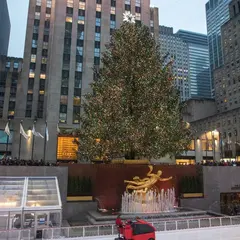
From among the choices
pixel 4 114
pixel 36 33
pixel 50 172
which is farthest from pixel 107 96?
pixel 4 114

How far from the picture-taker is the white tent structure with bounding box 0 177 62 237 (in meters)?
15.2

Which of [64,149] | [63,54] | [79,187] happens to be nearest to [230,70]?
[63,54]

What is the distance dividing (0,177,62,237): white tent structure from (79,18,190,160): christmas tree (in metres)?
8.06

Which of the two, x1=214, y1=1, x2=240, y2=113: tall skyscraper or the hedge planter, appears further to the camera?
x1=214, y1=1, x2=240, y2=113: tall skyscraper

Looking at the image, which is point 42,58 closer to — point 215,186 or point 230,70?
point 215,186

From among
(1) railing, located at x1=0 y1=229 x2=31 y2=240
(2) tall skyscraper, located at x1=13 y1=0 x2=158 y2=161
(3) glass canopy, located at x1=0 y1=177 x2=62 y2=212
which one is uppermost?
(2) tall skyscraper, located at x1=13 y1=0 x2=158 y2=161

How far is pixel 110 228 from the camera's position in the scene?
14750 millimetres

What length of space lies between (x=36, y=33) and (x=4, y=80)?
3877cm

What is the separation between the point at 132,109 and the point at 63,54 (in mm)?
31364

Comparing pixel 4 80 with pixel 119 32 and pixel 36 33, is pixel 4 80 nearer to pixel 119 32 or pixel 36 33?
pixel 36 33

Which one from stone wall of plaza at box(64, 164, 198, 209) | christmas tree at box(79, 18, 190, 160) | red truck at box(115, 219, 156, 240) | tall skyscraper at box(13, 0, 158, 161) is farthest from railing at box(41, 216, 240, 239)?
tall skyscraper at box(13, 0, 158, 161)

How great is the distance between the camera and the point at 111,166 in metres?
23.9

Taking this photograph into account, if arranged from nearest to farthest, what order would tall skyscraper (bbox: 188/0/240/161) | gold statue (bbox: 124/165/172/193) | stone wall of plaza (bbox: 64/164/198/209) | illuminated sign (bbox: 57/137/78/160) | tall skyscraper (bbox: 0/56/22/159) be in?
1. gold statue (bbox: 124/165/172/193)
2. stone wall of plaza (bbox: 64/164/198/209)
3. illuminated sign (bbox: 57/137/78/160)
4. tall skyscraper (bbox: 188/0/240/161)
5. tall skyscraper (bbox: 0/56/22/159)

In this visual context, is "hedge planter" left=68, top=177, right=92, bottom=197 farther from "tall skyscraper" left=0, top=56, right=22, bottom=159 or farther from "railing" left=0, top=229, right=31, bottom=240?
"tall skyscraper" left=0, top=56, right=22, bottom=159
